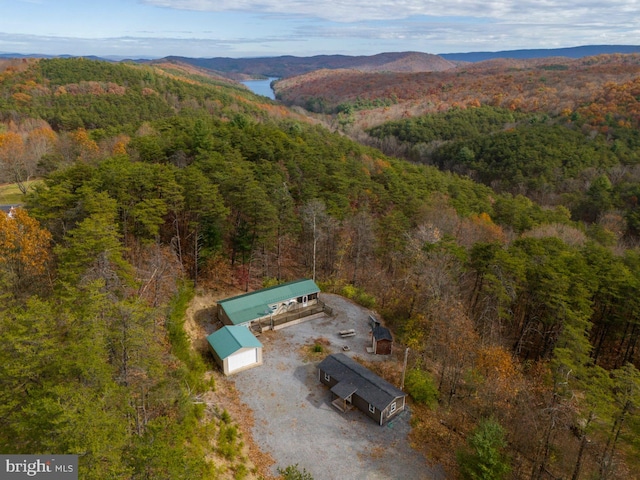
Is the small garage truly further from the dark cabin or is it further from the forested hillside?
the dark cabin

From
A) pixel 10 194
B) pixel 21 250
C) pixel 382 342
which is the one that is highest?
pixel 21 250

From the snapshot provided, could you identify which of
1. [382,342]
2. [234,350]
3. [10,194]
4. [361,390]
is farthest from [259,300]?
[10,194]

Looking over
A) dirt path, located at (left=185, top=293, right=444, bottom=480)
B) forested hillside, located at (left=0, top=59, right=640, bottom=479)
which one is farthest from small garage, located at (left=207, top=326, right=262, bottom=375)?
forested hillside, located at (left=0, top=59, right=640, bottom=479)

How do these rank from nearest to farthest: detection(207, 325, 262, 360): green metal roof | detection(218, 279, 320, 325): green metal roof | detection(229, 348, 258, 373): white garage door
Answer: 1. detection(207, 325, 262, 360): green metal roof
2. detection(229, 348, 258, 373): white garage door
3. detection(218, 279, 320, 325): green metal roof

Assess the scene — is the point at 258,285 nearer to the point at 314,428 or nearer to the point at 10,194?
the point at 314,428

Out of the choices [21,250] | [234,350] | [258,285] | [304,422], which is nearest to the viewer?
[304,422]

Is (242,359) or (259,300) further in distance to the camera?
(259,300)

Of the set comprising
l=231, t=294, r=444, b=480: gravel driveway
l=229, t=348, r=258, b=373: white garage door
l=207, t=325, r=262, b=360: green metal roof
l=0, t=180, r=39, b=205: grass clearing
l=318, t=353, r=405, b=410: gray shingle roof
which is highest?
l=0, t=180, r=39, b=205: grass clearing
